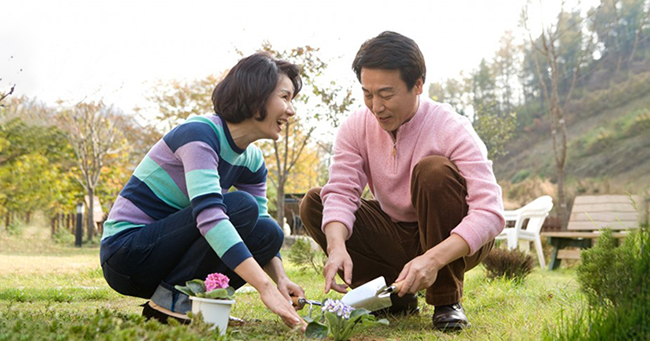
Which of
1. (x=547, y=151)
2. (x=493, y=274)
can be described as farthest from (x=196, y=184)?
(x=547, y=151)

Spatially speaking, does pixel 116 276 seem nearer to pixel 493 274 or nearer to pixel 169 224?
pixel 169 224

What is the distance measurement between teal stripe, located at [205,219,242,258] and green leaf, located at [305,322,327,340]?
41cm

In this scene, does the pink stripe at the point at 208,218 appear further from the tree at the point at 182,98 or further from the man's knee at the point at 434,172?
the tree at the point at 182,98

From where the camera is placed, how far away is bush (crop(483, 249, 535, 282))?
4.92 metres

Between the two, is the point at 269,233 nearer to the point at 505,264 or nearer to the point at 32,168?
the point at 505,264

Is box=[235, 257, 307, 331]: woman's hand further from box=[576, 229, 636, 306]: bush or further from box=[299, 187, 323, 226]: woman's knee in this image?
box=[576, 229, 636, 306]: bush

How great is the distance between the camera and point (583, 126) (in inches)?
1481

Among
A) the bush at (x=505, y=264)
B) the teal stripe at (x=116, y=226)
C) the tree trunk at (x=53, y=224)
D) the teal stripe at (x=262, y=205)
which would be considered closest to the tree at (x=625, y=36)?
the tree trunk at (x=53, y=224)

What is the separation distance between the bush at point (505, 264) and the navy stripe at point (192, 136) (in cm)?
309

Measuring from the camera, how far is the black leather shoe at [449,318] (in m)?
2.64

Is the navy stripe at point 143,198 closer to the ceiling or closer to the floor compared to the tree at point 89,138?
closer to the floor

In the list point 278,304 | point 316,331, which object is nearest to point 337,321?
point 316,331

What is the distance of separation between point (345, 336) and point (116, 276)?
1.08 m

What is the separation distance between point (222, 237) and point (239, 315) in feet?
3.69
